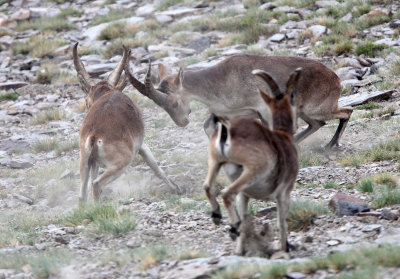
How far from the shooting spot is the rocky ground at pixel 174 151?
6.18 m

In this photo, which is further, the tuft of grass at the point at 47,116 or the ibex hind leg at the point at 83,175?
the tuft of grass at the point at 47,116

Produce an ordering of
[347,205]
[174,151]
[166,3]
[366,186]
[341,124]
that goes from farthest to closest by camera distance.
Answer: [166,3] → [174,151] → [341,124] → [366,186] → [347,205]

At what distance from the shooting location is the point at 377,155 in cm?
992

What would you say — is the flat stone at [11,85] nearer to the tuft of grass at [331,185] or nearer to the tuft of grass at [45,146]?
the tuft of grass at [45,146]

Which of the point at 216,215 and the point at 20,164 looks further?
the point at 20,164

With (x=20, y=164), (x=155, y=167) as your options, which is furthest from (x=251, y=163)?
(x=20, y=164)

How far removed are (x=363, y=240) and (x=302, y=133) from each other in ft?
17.7

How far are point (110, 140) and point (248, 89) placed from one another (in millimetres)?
3097

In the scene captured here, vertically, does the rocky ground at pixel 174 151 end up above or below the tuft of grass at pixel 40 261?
below

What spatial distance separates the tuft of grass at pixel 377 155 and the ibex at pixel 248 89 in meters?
1.02

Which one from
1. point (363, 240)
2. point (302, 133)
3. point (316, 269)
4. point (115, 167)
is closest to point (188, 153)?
point (302, 133)

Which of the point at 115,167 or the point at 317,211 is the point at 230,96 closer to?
the point at 115,167

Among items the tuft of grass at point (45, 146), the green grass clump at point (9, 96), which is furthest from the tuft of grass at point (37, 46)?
the tuft of grass at point (45, 146)

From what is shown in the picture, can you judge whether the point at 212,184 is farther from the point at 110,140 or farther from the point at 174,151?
the point at 174,151
